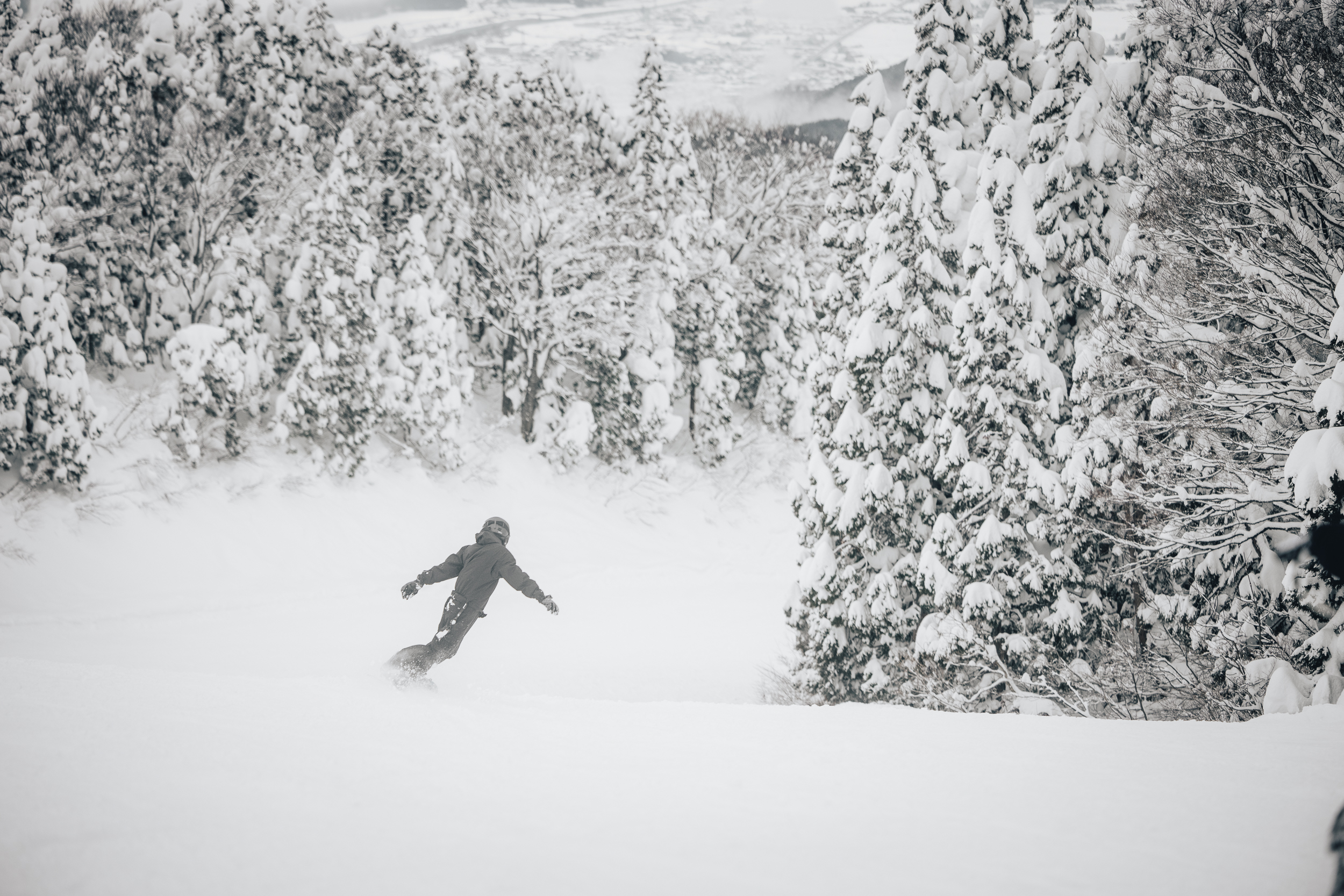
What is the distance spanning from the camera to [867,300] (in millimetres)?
13617

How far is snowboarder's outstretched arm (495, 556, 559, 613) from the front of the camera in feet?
24.3

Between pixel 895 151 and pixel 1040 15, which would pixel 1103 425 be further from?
pixel 1040 15

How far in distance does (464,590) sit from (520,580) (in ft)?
1.76

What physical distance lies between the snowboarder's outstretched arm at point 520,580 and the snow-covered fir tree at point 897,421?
7.01 metres

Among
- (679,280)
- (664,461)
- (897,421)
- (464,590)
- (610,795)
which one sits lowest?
(664,461)

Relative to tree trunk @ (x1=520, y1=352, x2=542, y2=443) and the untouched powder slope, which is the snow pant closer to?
the untouched powder slope

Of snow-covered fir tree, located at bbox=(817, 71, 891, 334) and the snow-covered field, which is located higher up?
the snow-covered field

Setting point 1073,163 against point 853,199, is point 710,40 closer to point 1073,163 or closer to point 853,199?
point 853,199

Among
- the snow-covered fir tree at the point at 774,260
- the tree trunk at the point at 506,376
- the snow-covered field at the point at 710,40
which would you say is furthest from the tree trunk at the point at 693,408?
the snow-covered field at the point at 710,40

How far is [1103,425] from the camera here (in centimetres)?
1144

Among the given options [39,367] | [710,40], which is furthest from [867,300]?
[710,40]

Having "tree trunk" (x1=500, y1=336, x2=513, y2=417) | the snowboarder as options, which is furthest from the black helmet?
"tree trunk" (x1=500, y1=336, x2=513, y2=417)

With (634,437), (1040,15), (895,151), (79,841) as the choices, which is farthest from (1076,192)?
(1040,15)

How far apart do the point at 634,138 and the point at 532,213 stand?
15.3 feet
